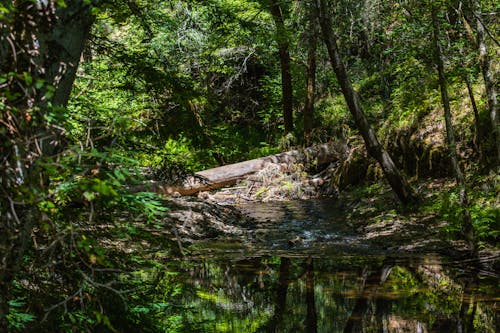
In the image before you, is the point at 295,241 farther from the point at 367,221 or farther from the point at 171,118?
the point at 171,118

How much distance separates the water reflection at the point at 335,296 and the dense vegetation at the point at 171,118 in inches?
25.1

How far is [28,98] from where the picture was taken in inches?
111

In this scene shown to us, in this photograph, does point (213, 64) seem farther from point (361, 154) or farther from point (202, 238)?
point (202, 238)

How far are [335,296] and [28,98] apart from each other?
4.16 metres

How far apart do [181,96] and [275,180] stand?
10.6m

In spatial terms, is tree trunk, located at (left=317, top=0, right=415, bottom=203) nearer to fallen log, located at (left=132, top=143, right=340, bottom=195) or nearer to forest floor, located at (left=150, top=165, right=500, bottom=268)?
forest floor, located at (left=150, top=165, right=500, bottom=268)

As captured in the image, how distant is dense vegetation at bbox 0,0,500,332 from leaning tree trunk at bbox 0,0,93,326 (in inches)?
0.5

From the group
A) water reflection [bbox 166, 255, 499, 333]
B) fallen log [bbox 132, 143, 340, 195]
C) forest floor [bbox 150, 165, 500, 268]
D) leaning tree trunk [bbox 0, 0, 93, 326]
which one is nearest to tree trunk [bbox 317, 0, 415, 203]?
forest floor [bbox 150, 165, 500, 268]

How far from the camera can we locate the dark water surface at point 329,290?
488 centimetres

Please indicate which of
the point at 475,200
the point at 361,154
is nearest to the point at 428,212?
the point at 475,200

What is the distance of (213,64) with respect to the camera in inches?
727

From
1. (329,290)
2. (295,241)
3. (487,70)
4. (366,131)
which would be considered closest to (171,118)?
(329,290)

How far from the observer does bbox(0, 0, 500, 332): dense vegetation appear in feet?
9.08

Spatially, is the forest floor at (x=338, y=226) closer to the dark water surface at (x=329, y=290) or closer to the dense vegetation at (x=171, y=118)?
the dark water surface at (x=329, y=290)
